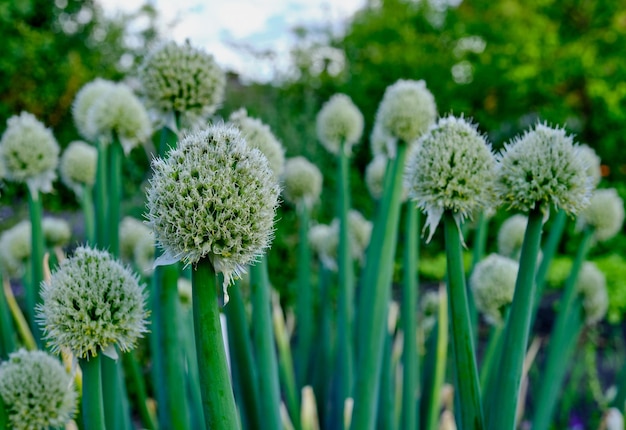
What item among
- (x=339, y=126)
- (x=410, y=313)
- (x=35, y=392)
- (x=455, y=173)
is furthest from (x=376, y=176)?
(x=35, y=392)

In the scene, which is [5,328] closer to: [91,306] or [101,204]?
[101,204]

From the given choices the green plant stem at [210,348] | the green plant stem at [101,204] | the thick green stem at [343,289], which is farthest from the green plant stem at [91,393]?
the thick green stem at [343,289]

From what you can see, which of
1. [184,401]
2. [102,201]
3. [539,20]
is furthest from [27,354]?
[539,20]

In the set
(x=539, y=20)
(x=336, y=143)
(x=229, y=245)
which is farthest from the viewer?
(x=539, y=20)

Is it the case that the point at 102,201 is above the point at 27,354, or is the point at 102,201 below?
above

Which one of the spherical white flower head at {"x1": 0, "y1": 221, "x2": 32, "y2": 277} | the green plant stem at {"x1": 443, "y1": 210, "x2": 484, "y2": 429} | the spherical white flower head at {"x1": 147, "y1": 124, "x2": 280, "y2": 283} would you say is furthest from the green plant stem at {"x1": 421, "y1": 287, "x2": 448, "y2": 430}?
the spherical white flower head at {"x1": 0, "y1": 221, "x2": 32, "y2": 277}

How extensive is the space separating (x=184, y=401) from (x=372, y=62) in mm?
7531

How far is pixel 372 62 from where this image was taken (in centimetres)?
809

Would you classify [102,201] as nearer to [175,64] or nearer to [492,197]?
[175,64]

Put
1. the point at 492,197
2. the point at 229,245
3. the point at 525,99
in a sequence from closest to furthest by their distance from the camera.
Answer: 1. the point at 229,245
2. the point at 492,197
3. the point at 525,99

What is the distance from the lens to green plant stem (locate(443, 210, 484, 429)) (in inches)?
34.5

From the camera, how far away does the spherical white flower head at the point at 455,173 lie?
916 millimetres

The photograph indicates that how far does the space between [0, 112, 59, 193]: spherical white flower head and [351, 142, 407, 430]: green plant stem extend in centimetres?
83

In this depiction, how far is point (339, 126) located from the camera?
179cm
